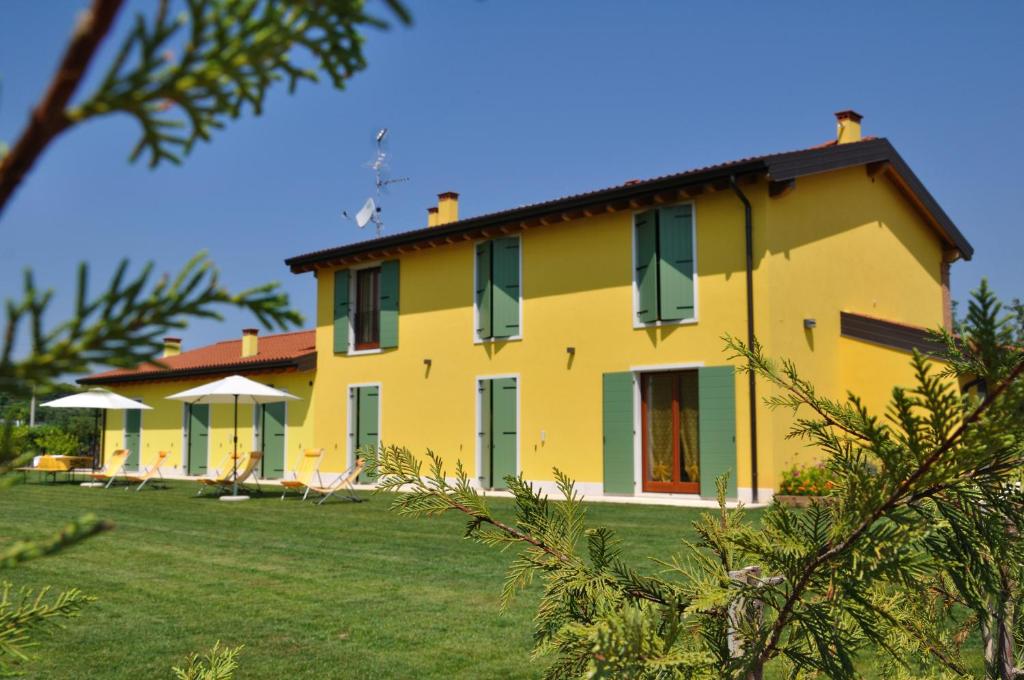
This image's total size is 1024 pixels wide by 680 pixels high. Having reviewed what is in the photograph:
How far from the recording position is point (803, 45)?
33.4ft

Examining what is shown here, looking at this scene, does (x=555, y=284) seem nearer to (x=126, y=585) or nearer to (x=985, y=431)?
(x=126, y=585)

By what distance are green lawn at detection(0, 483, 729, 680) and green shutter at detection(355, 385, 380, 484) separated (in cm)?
684

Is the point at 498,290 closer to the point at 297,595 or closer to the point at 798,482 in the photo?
the point at 798,482

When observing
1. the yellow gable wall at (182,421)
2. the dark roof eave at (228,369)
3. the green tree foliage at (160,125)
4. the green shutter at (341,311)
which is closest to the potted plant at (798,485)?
the green shutter at (341,311)

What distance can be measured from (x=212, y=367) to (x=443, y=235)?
8.52m

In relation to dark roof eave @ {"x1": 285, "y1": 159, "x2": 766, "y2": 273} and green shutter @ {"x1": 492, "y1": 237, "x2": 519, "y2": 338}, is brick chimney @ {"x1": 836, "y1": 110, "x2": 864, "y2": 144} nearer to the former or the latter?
dark roof eave @ {"x1": 285, "y1": 159, "x2": 766, "y2": 273}

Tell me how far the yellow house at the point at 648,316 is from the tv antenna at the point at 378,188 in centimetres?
196

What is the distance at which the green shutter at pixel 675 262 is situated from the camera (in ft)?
44.9

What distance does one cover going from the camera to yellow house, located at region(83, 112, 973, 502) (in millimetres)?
13109

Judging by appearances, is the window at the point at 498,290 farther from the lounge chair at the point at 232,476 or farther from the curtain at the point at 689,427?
the lounge chair at the point at 232,476

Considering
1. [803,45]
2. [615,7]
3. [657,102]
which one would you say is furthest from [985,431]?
[803,45]

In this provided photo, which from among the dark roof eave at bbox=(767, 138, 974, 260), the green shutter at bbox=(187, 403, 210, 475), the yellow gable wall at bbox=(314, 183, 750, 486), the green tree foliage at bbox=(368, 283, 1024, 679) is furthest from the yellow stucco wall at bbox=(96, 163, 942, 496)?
the green tree foliage at bbox=(368, 283, 1024, 679)

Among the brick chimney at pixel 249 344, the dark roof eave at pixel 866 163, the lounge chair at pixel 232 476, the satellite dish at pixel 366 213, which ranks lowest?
the lounge chair at pixel 232 476

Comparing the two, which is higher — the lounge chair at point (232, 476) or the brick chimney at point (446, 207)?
the brick chimney at point (446, 207)
